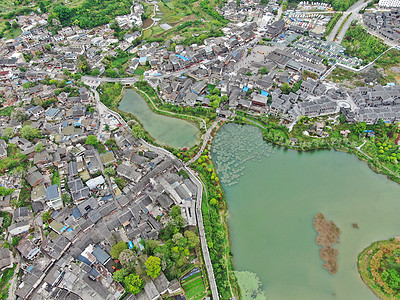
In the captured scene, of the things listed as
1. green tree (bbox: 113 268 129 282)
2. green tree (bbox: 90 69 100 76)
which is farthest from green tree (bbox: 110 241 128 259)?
green tree (bbox: 90 69 100 76)

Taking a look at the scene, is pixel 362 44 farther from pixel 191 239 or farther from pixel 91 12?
pixel 91 12

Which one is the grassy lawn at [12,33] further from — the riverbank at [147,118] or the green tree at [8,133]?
the green tree at [8,133]

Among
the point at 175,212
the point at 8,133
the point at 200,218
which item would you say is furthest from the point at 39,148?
the point at 200,218

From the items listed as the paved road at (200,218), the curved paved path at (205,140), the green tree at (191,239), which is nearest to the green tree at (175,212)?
the green tree at (191,239)

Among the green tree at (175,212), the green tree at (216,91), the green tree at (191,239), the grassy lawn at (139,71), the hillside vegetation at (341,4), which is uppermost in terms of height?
the hillside vegetation at (341,4)

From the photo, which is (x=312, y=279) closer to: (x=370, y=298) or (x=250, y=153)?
(x=370, y=298)
